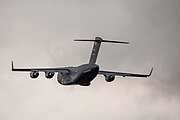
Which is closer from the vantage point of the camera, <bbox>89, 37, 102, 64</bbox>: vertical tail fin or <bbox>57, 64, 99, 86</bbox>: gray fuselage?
<bbox>57, 64, 99, 86</bbox>: gray fuselage

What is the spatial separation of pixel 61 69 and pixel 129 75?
638 inches

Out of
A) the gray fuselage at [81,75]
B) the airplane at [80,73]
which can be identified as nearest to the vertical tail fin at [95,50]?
the airplane at [80,73]

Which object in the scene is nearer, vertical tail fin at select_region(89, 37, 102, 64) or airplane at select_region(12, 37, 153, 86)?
airplane at select_region(12, 37, 153, 86)

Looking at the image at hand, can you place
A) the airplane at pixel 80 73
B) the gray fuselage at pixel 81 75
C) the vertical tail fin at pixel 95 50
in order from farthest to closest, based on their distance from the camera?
the vertical tail fin at pixel 95 50
the airplane at pixel 80 73
the gray fuselage at pixel 81 75

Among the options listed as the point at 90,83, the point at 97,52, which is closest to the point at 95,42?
the point at 97,52

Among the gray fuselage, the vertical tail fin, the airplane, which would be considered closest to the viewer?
the gray fuselage

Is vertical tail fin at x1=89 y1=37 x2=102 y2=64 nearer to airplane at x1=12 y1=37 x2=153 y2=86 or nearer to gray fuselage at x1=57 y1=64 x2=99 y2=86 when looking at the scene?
airplane at x1=12 y1=37 x2=153 y2=86

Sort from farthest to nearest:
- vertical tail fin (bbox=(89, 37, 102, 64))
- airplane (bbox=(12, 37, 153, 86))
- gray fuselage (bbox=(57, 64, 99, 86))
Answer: vertical tail fin (bbox=(89, 37, 102, 64)) < airplane (bbox=(12, 37, 153, 86)) < gray fuselage (bbox=(57, 64, 99, 86))

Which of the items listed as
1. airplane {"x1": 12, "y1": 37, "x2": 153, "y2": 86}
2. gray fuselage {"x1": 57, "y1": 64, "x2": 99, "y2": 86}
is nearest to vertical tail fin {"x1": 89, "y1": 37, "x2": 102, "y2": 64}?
airplane {"x1": 12, "y1": 37, "x2": 153, "y2": 86}

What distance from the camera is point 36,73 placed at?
419 ft

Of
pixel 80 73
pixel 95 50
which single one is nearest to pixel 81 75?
pixel 80 73

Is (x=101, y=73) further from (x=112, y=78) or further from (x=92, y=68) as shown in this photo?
(x=92, y=68)

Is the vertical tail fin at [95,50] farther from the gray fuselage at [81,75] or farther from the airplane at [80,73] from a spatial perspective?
the gray fuselage at [81,75]

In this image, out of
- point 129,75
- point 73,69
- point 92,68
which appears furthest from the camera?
point 129,75
